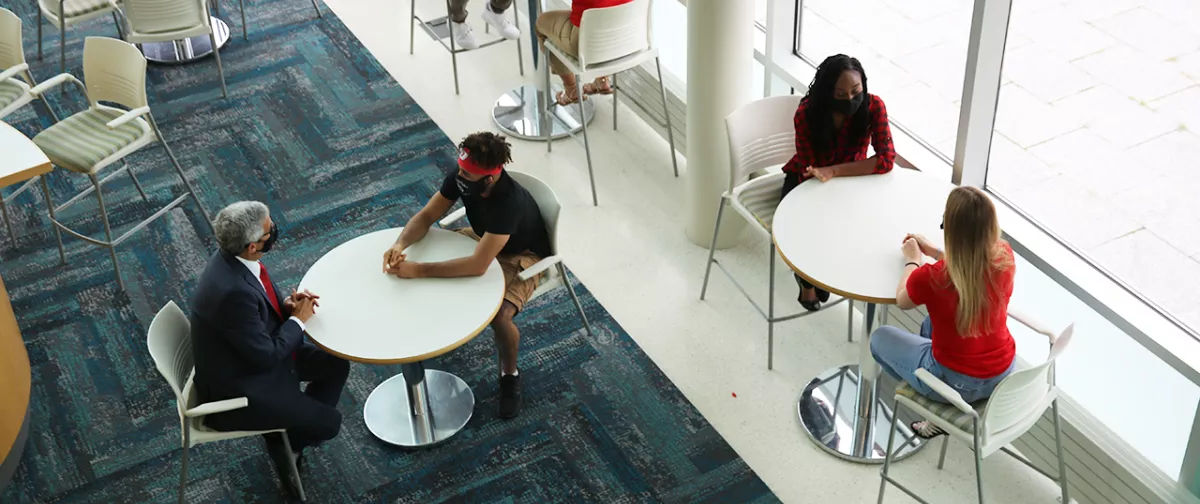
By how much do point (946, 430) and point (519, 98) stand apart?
371 cm

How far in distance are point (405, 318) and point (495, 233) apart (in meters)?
0.48

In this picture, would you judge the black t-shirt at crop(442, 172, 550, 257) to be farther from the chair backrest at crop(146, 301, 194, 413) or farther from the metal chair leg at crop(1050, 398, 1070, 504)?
the metal chair leg at crop(1050, 398, 1070, 504)

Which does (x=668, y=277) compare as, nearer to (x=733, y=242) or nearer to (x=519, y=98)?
(x=733, y=242)

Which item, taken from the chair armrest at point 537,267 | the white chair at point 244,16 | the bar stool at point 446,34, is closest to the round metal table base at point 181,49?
the white chair at point 244,16

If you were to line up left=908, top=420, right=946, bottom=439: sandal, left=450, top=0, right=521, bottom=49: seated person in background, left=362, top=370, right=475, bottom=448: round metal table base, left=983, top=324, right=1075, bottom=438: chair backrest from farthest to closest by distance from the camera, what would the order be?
left=450, top=0, right=521, bottom=49: seated person in background < left=362, top=370, right=475, bottom=448: round metal table base < left=908, top=420, right=946, bottom=439: sandal < left=983, top=324, right=1075, bottom=438: chair backrest

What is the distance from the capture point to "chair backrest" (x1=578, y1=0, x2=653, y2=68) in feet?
17.3

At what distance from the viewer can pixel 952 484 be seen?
→ 13.9ft

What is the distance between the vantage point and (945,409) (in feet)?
11.8

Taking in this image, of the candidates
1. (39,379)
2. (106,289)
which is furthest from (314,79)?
(39,379)

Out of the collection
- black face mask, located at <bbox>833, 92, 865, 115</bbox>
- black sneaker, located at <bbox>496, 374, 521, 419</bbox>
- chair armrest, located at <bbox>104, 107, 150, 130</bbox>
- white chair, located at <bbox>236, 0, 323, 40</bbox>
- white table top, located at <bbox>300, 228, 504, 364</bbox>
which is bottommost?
black sneaker, located at <bbox>496, 374, 521, 419</bbox>

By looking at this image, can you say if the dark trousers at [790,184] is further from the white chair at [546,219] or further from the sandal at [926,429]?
the white chair at [546,219]

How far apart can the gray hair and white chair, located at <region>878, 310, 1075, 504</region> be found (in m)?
2.19

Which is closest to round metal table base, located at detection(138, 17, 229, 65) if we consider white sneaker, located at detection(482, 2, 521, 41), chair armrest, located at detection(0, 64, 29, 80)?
chair armrest, located at detection(0, 64, 29, 80)

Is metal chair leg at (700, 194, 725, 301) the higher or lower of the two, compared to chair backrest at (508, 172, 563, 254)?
lower
